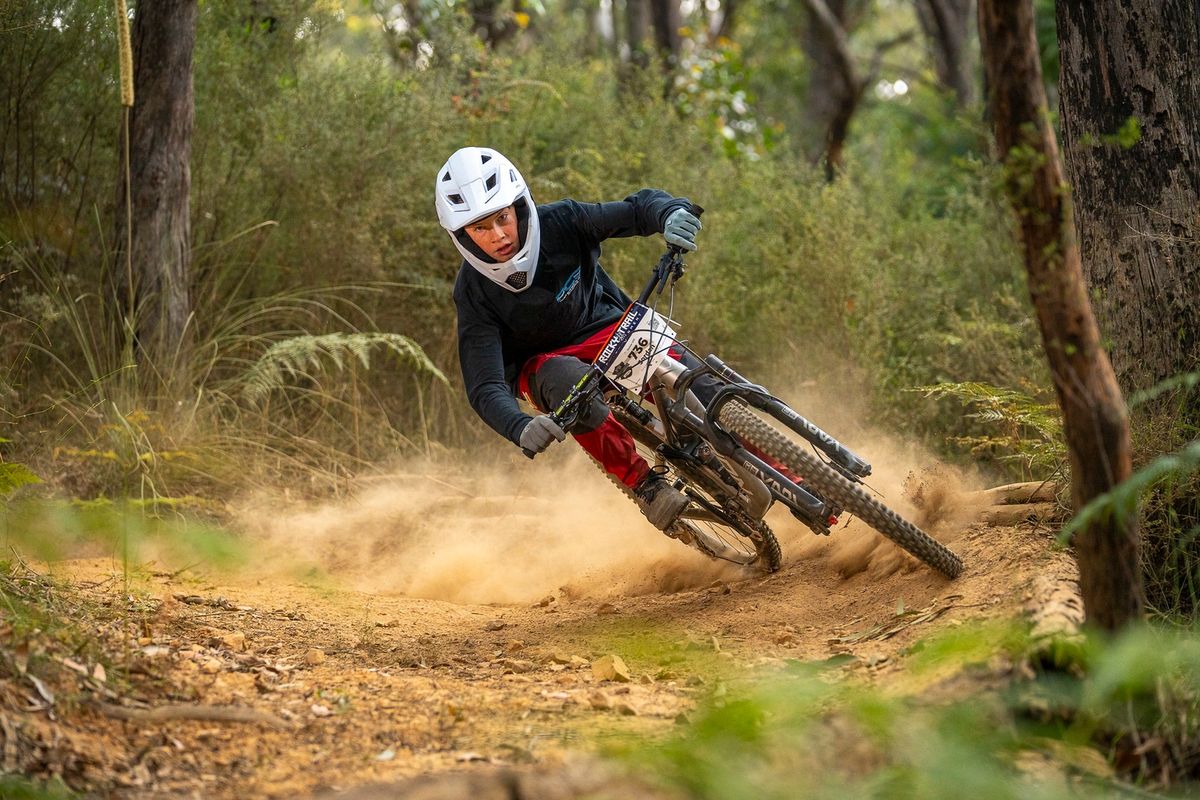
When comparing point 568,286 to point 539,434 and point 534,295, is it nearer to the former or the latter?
point 534,295

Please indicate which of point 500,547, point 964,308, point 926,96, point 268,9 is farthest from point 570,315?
point 926,96

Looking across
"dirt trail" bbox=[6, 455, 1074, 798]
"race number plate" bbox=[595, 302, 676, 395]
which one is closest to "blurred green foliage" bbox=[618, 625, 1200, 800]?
"dirt trail" bbox=[6, 455, 1074, 798]

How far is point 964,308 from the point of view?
9.44 m

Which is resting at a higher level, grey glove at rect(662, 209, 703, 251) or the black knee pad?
grey glove at rect(662, 209, 703, 251)

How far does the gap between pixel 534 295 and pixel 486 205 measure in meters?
0.51

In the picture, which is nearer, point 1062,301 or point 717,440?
point 1062,301

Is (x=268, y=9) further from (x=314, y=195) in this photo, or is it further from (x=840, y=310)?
(x=840, y=310)

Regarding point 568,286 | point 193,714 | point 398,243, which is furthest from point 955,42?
point 193,714

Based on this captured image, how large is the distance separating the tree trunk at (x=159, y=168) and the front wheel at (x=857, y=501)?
452 cm

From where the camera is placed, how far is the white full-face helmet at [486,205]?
572cm

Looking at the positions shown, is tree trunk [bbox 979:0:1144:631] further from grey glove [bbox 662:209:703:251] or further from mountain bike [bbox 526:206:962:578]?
grey glove [bbox 662:209:703:251]

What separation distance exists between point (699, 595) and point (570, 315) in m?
1.63

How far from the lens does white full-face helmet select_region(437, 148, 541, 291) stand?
18.8 ft

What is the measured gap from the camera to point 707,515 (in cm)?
594
